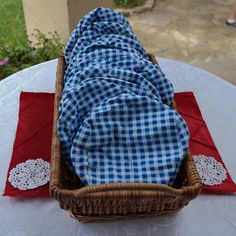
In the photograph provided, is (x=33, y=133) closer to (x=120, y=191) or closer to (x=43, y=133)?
(x=43, y=133)

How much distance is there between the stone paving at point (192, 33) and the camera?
121 inches

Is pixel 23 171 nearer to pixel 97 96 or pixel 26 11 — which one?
pixel 97 96

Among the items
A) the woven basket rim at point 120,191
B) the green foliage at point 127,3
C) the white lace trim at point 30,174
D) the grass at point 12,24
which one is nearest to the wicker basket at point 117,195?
the woven basket rim at point 120,191

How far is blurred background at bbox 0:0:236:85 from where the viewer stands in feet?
7.46

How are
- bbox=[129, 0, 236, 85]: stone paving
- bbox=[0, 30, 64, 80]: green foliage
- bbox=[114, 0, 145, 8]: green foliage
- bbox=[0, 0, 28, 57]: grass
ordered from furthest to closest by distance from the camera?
bbox=[114, 0, 145, 8]: green foliage → bbox=[0, 0, 28, 57]: grass → bbox=[129, 0, 236, 85]: stone paving → bbox=[0, 30, 64, 80]: green foliage

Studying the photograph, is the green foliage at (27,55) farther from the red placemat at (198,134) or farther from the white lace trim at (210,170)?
the white lace trim at (210,170)

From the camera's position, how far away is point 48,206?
0.99m

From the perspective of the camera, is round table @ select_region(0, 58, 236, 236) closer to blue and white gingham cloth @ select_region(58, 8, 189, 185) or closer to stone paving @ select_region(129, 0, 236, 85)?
blue and white gingham cloth @ select_region(58, 8, 189, 185)

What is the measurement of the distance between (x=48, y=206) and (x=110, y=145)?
24cm

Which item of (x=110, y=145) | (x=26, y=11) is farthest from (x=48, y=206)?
(x=26, y=11)

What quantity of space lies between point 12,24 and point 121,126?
2.86 metres

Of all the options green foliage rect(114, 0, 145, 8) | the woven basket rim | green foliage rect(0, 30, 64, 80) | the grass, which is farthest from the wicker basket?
green foliage rect(114, 0, 145, 8)

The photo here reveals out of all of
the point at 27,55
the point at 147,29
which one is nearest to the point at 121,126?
the point at 27,55

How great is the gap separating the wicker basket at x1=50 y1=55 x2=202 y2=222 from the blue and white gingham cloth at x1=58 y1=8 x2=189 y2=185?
0.11 ft
